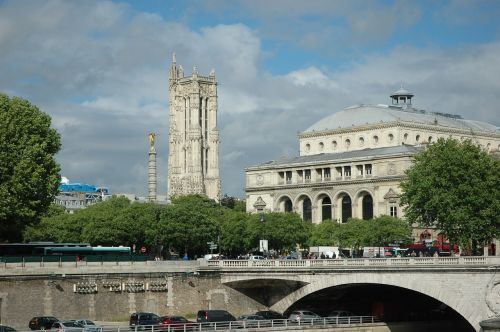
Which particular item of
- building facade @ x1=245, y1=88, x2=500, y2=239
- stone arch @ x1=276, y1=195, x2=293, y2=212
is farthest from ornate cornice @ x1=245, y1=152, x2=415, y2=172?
stone arch @ x1=276, y1=195, x2=293, y2=212

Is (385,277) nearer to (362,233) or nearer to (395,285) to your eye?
(395,285)

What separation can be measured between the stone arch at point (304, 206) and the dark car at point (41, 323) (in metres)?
91.5

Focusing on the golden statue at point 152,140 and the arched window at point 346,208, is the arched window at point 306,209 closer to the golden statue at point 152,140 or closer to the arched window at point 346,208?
the arched window at point 346,208

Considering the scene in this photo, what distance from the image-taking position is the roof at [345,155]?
480 feet

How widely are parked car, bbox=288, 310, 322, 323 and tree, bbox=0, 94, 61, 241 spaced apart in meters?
22.6

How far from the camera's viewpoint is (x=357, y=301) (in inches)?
3455

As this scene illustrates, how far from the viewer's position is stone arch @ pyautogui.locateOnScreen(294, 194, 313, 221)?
158 metres

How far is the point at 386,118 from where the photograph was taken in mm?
159500

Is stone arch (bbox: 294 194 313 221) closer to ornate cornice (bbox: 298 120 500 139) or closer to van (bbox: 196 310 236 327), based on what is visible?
ornate cornice (bbox: 298 120 500 139)

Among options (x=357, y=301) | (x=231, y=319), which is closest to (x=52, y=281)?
(x=231, y=319)

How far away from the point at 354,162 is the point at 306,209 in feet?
43.1

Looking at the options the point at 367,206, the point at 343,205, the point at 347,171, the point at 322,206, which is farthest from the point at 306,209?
the point at 367,206

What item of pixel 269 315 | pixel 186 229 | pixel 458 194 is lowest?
pixel 269 315

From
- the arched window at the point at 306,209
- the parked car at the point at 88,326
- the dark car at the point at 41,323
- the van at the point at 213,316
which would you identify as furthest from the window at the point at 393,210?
the dark car at the point at 41,323
